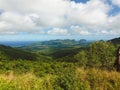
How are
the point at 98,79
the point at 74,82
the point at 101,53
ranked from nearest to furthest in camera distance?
the point at 74,82 < the point at 98,79 < the point at 101,53

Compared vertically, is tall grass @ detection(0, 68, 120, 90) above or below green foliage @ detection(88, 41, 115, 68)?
above

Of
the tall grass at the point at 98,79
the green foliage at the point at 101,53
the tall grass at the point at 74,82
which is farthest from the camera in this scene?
the green foliage at the point at 101,53

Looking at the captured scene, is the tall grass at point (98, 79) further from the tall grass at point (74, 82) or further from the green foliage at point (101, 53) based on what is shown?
the green foliage at point (101, 53)

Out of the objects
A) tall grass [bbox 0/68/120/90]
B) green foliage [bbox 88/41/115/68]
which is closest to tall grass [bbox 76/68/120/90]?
tall grass [bbox 0/68/120/90]

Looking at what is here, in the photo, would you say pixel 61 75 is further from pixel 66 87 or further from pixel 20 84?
pixel 20 84

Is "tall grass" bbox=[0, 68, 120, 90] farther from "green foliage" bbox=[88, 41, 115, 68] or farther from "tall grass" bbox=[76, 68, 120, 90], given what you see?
"green foliage" bbox=[88, 41, 115, 68]

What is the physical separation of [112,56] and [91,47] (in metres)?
9.65

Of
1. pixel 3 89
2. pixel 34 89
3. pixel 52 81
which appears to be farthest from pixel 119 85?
pixel 3 89

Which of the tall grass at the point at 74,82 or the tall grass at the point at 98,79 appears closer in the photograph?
the tall grass at the point at 74,82

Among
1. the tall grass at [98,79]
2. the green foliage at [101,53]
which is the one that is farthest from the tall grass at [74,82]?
the green foliage at [101,53]

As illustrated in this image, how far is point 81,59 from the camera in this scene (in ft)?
371

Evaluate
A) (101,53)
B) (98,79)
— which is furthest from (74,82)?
(101,53)

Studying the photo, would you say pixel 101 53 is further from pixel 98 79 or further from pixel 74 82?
pixel 74 82

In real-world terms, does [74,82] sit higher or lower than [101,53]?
higher
